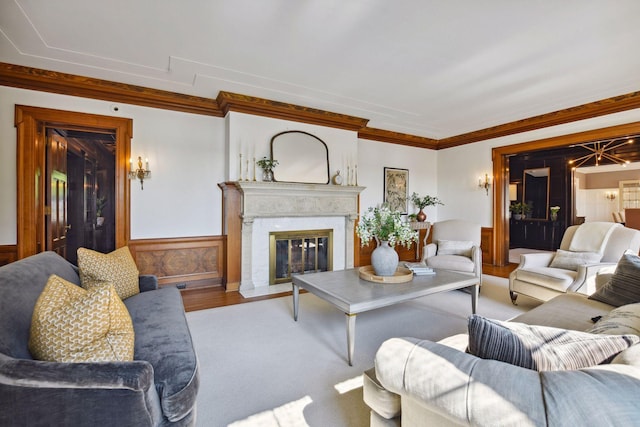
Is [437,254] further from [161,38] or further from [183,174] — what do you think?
[161,38]

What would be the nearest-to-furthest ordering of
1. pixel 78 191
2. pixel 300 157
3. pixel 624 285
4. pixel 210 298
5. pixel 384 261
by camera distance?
pixel 624 285
pixel 384 261
pixel 210 298
pixel 300 157
pixel 78 191

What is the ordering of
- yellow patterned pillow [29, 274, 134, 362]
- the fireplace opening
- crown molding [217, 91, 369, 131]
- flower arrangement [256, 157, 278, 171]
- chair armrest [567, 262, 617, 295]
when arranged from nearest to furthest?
1. yellow patterned pillow [29, 274, 134, 362]
2. chair armrest [567, 262, 617, 295]
3. crown molding [217, 91, 369, 131]
4. flower arrangement [256, 157, 278, 171]
5. the fireplace opening

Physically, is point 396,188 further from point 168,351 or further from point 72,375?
point 72,375

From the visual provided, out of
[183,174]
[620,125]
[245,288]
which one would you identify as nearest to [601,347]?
[245,288]

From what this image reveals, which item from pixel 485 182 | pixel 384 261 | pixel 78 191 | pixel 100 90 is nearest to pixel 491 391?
pixel 384 261

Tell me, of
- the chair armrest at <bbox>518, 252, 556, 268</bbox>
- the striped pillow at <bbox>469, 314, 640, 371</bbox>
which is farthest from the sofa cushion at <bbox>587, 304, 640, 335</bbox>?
the chair armrest at <bbox>518, 252, 556, 268</bbox>

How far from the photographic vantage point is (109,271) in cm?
214

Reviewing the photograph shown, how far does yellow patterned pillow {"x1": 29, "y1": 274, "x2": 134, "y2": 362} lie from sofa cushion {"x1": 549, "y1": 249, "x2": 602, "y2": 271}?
13.0 ft

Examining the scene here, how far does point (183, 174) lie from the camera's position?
416 cm

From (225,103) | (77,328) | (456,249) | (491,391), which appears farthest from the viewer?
(456,249)

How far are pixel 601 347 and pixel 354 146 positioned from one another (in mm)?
4647

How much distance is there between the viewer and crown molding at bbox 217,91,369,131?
162 inches

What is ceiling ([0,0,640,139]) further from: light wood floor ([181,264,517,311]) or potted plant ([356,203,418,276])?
light wood floor ([181,264,517,311])

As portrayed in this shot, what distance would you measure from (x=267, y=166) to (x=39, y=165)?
8.98 ft
